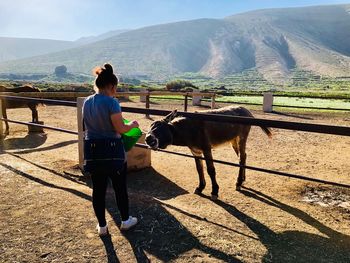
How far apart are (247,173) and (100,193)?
438 cm

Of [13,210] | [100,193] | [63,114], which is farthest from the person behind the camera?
[63,114]

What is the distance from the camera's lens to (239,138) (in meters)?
6.88

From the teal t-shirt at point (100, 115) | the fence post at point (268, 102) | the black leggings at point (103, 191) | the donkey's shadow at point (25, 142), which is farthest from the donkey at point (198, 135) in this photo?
the fence post at point (268, 102)

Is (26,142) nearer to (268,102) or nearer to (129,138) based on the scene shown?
(129,138)

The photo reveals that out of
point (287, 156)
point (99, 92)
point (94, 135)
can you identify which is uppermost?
point (99, 92)

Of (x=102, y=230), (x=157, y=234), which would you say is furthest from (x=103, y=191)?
(x=157, y=234)

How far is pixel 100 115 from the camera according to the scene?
3.60 metres

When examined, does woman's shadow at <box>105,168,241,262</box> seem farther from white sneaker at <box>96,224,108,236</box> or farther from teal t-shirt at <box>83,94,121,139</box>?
teal t-shirt at <box>83,94,121,139</box>

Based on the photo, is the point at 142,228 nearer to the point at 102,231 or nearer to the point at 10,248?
the point at 102,231

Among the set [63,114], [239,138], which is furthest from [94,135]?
[63,114]

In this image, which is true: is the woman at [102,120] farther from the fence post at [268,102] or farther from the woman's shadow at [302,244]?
the fence post at [268,102]

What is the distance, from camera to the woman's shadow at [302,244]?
3.57 m

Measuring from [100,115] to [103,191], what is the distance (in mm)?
858

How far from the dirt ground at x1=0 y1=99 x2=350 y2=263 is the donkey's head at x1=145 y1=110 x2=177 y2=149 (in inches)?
31.0
